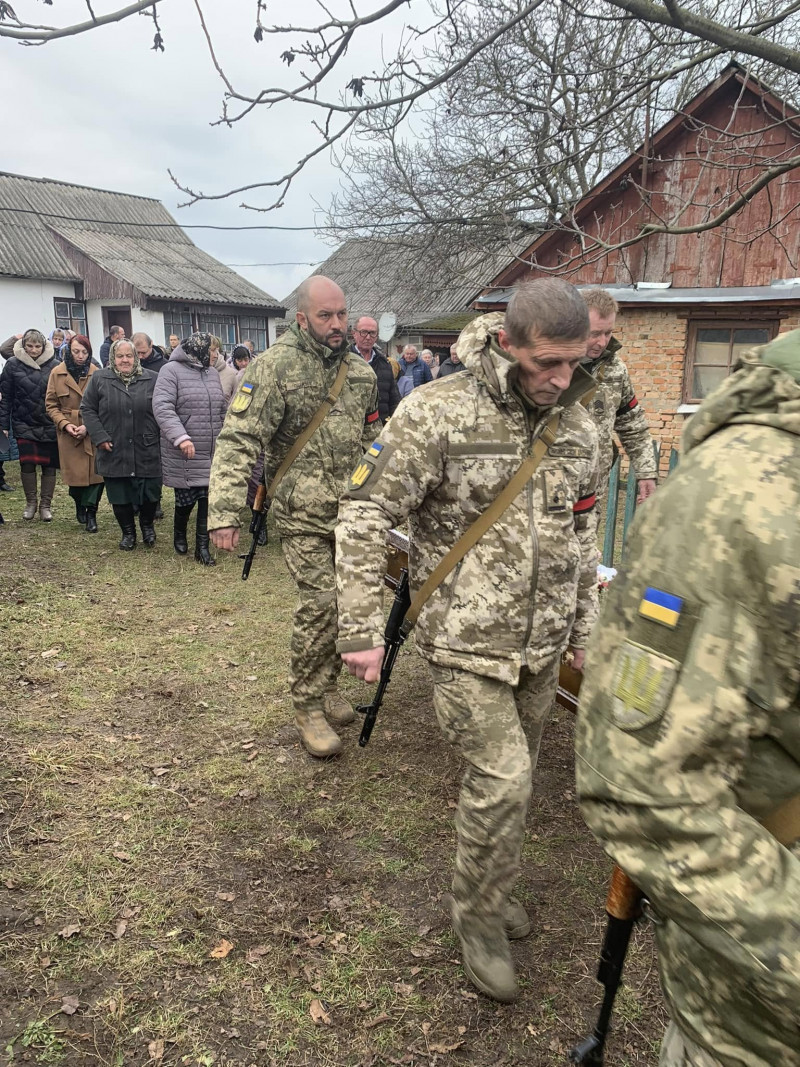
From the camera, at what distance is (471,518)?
2438 millimetres

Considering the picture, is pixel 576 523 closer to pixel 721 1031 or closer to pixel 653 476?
pixel 721 1031

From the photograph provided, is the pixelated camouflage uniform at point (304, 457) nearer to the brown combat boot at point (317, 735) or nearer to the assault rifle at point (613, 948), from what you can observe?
the brown combat boot at point (317, 735)

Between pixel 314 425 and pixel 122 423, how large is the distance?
15.5ft

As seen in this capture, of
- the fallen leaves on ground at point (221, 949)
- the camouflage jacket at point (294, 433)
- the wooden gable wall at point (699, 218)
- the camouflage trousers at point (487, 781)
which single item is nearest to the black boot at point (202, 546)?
the camouflage jacket at point (294, 433)

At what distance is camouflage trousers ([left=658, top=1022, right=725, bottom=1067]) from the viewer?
1177mm

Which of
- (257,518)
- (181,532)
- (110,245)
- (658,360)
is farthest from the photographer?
(110,245)

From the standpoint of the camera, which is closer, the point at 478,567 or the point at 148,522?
the point at 478,567

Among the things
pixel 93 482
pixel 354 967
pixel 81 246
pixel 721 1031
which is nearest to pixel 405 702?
pixel 354 967

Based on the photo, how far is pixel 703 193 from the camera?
12.8 metres

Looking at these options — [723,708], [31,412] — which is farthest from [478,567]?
[31,412]

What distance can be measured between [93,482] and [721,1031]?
28.6 feet

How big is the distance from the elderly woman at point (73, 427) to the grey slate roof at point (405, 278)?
725 cm

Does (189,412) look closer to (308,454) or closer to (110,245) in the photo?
(308,454)

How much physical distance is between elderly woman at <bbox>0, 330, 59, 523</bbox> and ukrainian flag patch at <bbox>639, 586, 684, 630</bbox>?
9.08 meters
